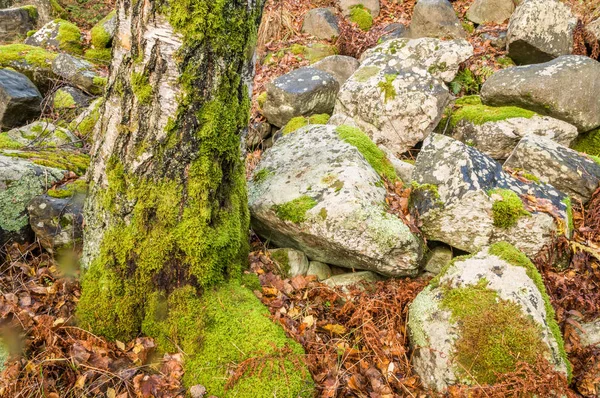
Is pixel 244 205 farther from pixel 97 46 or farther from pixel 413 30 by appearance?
pixel 97 46

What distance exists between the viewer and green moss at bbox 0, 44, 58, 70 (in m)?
8.40

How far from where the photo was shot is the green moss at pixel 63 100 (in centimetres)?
703

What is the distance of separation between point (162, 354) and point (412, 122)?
14.6 ft

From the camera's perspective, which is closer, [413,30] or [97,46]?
[413,30]

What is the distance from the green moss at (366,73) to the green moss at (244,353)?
4340mm

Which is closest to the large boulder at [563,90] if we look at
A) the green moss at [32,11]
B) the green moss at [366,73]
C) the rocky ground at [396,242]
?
the rocky ground at [396,242]

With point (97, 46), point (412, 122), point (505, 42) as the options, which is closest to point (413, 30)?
point (505, 42)

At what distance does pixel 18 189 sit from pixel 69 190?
413mm

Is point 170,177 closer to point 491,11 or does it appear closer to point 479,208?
point 479,208

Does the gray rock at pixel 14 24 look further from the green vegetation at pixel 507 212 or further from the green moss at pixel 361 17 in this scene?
the green vegetation at pixel 507 212

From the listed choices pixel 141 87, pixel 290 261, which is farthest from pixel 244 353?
pixel 141 87

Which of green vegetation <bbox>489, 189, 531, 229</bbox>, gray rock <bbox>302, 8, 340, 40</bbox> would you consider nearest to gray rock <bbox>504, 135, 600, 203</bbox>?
green vegetation <bbox>489, 189, 531, 229</bbox>

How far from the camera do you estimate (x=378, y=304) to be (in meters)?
3.31

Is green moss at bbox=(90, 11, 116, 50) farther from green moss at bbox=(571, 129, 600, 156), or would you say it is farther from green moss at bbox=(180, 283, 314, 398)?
green moss at bbox=(571, 129, 600, 156)
